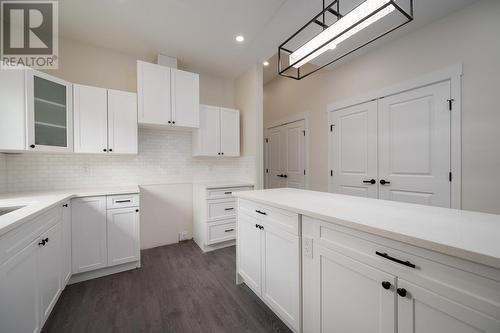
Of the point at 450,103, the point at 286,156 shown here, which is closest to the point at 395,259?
the point at 450,103

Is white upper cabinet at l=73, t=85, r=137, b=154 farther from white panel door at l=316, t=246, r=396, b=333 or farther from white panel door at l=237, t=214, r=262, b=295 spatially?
white panel door at l=316, t=246, r=396, b=333

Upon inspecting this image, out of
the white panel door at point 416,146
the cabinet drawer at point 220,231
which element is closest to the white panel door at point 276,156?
the cabinet drawer at point 220,231

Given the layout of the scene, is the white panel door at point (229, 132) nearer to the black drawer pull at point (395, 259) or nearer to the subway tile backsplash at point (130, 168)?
the subway tile backsplash at point (130, 168)

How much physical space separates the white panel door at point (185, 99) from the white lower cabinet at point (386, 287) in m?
2.24

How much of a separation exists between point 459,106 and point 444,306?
7.44 feet

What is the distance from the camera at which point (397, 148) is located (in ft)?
8.17

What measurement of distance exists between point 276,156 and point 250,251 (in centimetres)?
294

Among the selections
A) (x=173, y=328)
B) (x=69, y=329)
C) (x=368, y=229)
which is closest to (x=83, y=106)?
(x=69, y=329)

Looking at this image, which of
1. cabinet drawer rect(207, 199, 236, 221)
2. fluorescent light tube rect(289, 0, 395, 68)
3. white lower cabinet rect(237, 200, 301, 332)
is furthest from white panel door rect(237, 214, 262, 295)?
fluorescent light tube rect(289, 0, 395, 68)

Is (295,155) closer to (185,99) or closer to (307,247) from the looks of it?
(185,99)

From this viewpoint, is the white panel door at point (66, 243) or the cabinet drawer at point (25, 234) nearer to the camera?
the cabinet drawer at point (25, 234)

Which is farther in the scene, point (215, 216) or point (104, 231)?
point (215, 216)

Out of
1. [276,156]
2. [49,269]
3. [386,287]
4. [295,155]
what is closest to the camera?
[386,287]

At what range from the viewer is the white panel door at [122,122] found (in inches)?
94.0
